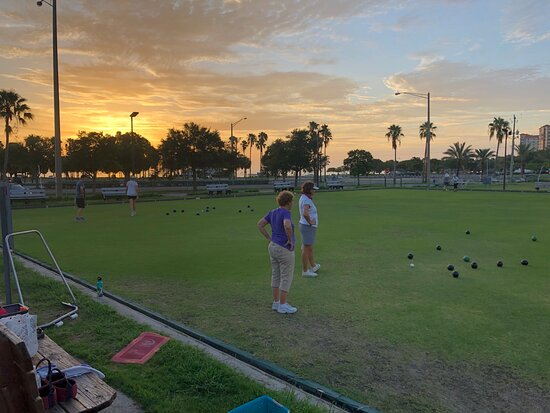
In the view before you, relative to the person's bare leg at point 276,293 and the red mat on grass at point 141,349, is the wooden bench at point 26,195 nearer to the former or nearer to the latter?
the person's bare leg at point 276,293

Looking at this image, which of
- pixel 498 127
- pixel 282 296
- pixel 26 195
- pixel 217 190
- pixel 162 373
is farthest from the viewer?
pixel 498 127

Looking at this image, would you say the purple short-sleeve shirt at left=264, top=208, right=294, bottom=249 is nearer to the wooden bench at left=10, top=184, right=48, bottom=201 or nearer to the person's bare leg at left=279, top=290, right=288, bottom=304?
the person's bare leg at left=279, top=290, right=288, bottom=304

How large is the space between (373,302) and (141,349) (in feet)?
11.0

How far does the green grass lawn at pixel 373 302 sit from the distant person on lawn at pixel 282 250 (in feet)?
0.88

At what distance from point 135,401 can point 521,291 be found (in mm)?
6039

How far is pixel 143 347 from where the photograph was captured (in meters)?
4.51

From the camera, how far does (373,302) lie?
621 cm

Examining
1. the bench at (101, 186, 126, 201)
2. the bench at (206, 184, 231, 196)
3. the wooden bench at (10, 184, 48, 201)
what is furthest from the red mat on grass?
the bench at (206, 184, 231, 196)

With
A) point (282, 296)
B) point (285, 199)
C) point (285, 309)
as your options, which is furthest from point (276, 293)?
point (285, 199)

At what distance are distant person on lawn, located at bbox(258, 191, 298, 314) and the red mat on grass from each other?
5.52 ft

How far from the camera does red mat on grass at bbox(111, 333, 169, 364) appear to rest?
4.23 metres

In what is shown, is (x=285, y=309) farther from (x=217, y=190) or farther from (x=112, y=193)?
(x=217, y=190)

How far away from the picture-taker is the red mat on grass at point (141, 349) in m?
4.23

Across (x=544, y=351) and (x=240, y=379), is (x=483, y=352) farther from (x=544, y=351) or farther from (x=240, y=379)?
(x=240, y=379)
